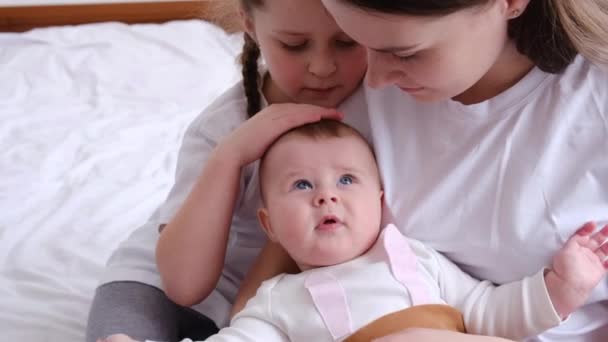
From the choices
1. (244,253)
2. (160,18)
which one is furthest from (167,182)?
(160,18)

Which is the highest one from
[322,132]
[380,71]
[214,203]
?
[380,71]

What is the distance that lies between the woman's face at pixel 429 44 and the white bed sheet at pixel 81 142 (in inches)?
27.6

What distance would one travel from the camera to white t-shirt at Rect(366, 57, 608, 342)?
916mm

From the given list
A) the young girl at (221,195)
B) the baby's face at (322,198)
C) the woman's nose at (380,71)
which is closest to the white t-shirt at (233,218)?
the young girl at (221,195)

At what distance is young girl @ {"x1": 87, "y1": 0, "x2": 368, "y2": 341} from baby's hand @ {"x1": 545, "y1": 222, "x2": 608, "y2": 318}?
346 millimetres

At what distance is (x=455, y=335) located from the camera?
87 cm

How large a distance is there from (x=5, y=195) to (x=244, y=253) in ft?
2.48

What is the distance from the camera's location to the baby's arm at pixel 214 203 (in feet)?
3.42

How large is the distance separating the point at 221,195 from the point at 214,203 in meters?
0.01

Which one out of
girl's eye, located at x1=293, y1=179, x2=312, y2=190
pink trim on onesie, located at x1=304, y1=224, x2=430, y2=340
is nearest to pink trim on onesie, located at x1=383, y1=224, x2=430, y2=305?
pink trim on onesie, located at x1=304, y1=224, x2=430, y2=340

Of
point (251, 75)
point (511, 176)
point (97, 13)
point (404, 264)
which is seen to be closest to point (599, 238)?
point (511, 176)

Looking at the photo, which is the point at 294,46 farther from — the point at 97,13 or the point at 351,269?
the point at 97,13

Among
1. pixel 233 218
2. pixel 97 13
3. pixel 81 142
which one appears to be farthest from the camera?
pixel 97 13

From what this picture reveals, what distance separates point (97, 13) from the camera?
273 cm
